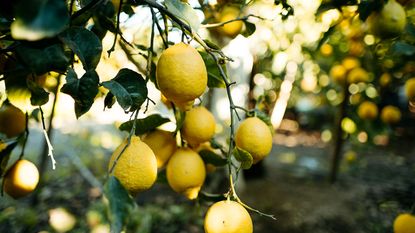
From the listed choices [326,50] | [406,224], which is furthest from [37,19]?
[326,50]

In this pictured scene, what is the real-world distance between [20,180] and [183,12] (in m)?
0.54

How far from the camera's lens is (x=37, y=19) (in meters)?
0.33

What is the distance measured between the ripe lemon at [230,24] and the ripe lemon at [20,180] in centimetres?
57

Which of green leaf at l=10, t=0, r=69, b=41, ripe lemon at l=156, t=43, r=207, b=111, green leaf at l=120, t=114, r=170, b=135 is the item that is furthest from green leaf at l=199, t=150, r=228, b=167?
green leaf at l=10, t=0, r=69, b=41

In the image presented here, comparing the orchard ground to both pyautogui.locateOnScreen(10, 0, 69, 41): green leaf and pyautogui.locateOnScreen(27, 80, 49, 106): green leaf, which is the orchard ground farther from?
pyautogui.locateOnScreen(10, 0, 69, 41): green leaf

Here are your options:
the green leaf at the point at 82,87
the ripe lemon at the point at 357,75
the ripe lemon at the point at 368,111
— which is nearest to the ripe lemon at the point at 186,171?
the green leaf at the point at 82,87

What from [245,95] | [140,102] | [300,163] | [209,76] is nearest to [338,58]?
[245,95]

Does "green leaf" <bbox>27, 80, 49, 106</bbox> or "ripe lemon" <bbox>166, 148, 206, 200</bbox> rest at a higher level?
"green leaf" <bbox>27, 80, 49, 106</bbox>

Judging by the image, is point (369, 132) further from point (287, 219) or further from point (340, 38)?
point (287, 219)

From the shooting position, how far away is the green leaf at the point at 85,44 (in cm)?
46

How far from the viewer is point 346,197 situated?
2150 mm

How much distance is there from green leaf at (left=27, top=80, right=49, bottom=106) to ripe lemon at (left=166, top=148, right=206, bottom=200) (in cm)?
27

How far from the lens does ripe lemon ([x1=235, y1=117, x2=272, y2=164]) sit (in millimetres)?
653

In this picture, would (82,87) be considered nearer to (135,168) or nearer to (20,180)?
(135,168)
